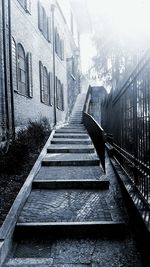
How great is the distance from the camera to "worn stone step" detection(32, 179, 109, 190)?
6.00m

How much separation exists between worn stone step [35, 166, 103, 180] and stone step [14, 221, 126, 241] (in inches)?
81.9

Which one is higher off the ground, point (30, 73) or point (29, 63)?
point (29, 63)

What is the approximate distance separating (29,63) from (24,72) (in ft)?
1.57

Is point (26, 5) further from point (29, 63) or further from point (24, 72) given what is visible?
point (24, 72)

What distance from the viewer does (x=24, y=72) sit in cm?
1189

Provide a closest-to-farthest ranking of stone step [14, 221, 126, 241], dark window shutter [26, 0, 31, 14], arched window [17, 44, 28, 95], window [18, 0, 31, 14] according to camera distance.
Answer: stone step [14, 221, 126, 241] → arched window [17, 44, 28, 95] → window [18, 0, 31, 14] → dark window shutter [26, 0, 31, 14]

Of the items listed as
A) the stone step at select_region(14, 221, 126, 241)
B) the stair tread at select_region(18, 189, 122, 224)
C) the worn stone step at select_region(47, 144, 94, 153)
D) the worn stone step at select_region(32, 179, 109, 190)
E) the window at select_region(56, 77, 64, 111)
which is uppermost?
Result: the window at select_region(56, 77, 64, 111)

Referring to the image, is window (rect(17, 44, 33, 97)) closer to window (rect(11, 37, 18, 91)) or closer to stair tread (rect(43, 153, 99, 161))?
window (rect(11, 37, 18, 91))

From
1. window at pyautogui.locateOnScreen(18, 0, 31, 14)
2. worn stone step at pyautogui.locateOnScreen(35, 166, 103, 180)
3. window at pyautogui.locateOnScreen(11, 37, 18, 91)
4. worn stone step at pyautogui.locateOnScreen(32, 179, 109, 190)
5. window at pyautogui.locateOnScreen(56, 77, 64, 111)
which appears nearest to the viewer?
worn stone step at pyautogui.locateOnScreen(32, 179, 109, 190)

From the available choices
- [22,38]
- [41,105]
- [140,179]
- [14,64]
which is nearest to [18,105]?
[14,64]

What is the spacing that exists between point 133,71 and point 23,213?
272 centimetres

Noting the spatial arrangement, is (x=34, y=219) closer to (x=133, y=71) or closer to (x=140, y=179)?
(x=140, y=179)

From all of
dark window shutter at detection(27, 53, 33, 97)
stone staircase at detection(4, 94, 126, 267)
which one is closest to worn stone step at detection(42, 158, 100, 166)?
stone staircase at detection(4, 94, 126, 267)

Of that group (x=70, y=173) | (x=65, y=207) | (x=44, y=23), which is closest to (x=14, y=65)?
(x=70, y=173)
